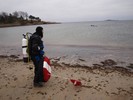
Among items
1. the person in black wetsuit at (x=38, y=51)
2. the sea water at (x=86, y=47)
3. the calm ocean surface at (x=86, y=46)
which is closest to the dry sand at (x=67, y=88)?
the person in black wetsuit at (x=38, y=51)

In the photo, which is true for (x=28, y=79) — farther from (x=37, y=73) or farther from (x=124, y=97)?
(x=124, y=97)

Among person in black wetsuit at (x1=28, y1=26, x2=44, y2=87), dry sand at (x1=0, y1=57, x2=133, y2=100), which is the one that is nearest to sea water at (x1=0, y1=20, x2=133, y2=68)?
dry sand at (x1=0, y1=57, x2=133, y2=100)

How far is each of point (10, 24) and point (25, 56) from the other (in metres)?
105

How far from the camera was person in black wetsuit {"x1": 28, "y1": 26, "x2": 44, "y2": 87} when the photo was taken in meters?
4.83

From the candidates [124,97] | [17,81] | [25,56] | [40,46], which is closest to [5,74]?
[17,81]

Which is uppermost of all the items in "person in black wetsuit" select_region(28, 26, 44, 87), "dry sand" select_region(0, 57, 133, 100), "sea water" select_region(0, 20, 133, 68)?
"person in black wetsuit" select_region(28, 26, 44, 87)

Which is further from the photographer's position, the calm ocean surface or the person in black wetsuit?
the calm ocean surface

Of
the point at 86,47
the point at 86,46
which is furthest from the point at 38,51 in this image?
the point at 86,46

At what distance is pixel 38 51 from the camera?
16.3ft

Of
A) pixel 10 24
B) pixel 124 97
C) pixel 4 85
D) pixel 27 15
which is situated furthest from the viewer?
pixel 27 15

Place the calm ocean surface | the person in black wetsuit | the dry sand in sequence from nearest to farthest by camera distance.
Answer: the dry sand
the person in black wetsuit
the calm ocean surface

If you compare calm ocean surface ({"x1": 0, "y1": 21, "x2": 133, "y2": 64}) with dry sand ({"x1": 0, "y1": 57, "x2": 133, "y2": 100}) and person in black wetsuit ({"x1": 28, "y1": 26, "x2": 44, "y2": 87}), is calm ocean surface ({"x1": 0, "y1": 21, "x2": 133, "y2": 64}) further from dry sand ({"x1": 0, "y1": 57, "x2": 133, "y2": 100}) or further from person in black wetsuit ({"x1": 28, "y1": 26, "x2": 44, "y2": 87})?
person in black wetsuit ({"x1": 28, "y1": 26, "x2": 44, "y2": 87})

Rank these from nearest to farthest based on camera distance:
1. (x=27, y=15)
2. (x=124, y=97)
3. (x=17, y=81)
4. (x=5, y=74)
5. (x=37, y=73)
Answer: (x=124, y=97) < (x=37, y=73) < (x=17, y=81) < (x=5, y=74) < (x=27, y=15)

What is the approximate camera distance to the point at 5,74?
6.86m
